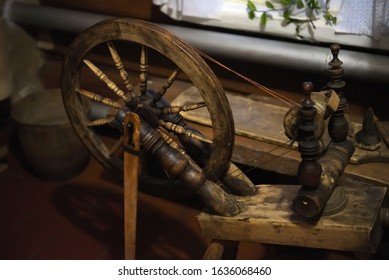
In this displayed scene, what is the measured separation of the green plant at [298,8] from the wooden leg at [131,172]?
123cm

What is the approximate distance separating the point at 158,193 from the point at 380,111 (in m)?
1.31

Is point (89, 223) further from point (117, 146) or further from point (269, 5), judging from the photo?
point (269, 5)

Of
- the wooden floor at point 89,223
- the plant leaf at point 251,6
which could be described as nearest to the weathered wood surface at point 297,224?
the wooden floor at point 89,223

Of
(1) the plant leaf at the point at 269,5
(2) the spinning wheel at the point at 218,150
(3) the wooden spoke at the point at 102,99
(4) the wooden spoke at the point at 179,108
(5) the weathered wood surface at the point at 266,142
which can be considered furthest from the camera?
(1) the plant leaf at the point at 269,5

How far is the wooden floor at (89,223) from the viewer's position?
2.47 m

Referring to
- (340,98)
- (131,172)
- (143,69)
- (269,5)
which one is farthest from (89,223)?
(340,98)

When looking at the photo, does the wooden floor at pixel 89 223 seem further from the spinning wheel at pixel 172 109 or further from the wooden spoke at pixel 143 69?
the wooden spoke at pixel 143 69

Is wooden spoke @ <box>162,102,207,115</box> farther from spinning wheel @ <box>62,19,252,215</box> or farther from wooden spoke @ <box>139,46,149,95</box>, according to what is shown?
wooden spoke @ <box>139,46,149,95</box>

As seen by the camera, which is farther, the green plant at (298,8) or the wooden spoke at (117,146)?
the green plant at (298,8)

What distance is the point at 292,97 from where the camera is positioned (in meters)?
2.77

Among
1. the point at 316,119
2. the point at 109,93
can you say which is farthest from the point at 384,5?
the point at 109,93

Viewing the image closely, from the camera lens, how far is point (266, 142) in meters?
2.20

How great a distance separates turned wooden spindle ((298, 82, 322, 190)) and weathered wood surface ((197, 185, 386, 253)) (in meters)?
0.14

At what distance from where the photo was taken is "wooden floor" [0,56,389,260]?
8.10 feet
